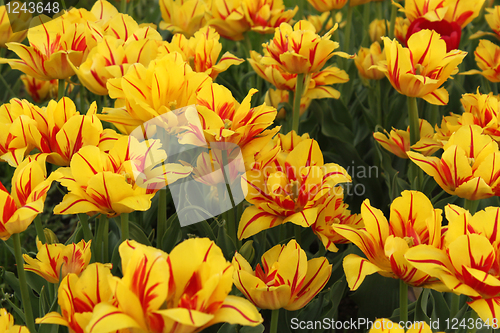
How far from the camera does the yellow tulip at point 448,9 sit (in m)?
1.37

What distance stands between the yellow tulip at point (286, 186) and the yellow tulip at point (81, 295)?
0.32m

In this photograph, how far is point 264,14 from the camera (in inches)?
59.6

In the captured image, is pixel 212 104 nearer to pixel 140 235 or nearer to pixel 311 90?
pixel 140 235

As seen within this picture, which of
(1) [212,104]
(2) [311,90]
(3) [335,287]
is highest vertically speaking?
(1) [212,104]

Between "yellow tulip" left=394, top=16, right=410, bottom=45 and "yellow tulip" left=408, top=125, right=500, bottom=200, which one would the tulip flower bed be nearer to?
"yellow tulip" left=408, top=125, right=500, bottom=200

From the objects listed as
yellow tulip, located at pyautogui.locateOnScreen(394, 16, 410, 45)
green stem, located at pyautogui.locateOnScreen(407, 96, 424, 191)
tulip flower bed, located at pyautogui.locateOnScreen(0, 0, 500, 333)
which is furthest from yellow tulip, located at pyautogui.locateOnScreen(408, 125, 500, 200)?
yellow tulip, located at pyautogui.locateOnScreen(394, 16, 410, 45)

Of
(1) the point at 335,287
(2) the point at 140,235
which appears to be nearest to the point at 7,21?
(2) the point at 140,235

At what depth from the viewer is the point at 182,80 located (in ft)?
2.71

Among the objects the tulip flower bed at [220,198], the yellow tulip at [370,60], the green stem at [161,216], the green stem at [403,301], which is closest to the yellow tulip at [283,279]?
the tulip flower bed at [220,198]

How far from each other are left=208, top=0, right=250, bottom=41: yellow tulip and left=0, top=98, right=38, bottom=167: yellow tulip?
2.59ft

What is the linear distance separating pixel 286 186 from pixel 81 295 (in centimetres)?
41

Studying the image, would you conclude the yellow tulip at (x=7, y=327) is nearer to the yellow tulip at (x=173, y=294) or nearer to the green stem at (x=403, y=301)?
the yellow tulip at (x=173, y=294)

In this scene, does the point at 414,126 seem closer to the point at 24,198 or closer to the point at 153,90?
the point at 153,90

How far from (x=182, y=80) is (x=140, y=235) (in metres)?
0.36
